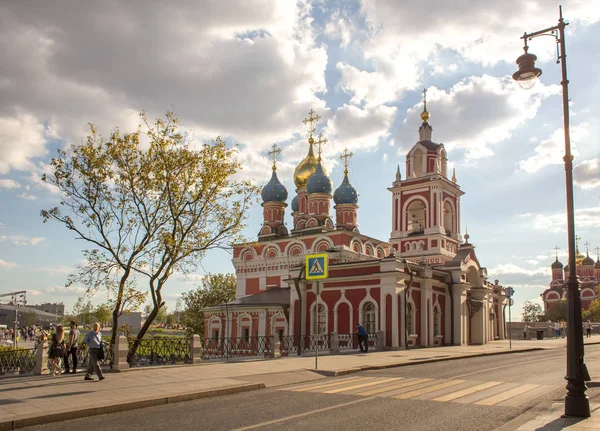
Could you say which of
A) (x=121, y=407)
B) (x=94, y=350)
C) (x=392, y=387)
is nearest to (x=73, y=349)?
(x=94, y=350)

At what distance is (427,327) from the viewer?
3209cm

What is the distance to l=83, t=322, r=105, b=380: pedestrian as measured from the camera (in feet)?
46.3

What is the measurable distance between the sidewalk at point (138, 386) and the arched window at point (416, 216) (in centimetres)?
2773

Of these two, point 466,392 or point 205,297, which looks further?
point 205,297

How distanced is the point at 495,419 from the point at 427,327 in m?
23.5

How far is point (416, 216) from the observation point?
1849 inches

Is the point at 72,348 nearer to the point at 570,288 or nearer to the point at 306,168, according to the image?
the point at 570,288

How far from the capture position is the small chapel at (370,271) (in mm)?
30844

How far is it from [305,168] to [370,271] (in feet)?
82.3

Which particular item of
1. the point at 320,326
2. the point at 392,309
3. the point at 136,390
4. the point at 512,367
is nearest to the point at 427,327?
the point at 392,309

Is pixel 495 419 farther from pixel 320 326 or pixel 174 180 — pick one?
pixel 320 326

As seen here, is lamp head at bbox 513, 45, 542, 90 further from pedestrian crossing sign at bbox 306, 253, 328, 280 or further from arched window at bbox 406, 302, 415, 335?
arched window at bbox 406, 302, 415, 335

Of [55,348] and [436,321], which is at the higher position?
[55,348]

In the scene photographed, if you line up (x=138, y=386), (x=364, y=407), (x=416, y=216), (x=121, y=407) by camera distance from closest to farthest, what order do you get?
(x=364, y=407) → (x=121, y=407) → (x=138, y=386) → (x=416, y=216)
